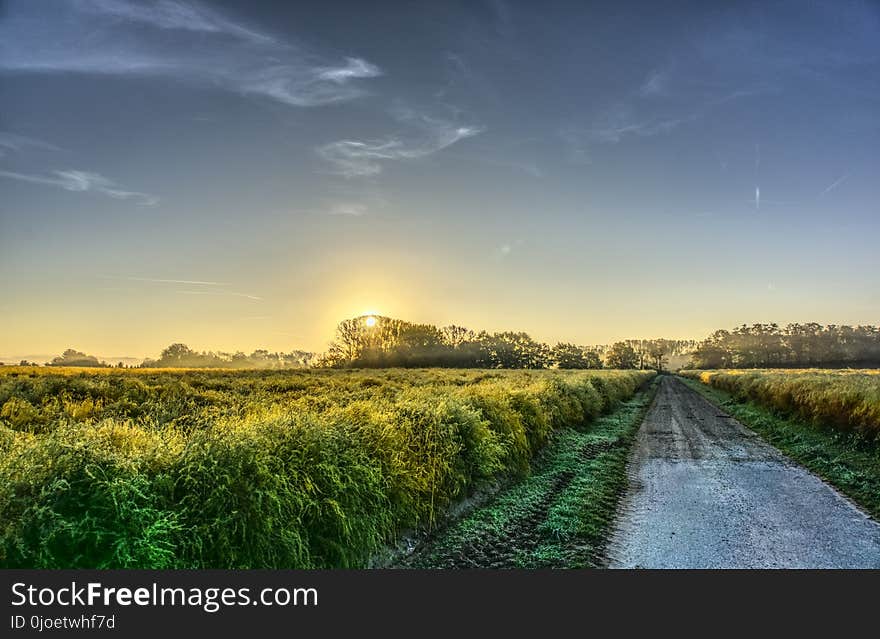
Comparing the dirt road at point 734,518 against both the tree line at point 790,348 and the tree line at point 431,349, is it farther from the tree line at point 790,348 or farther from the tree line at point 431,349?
the tree line at point 790,348

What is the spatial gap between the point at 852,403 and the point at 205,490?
16.7 meters

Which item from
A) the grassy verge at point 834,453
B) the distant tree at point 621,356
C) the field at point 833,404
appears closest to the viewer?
the grassy verge at point 834,453

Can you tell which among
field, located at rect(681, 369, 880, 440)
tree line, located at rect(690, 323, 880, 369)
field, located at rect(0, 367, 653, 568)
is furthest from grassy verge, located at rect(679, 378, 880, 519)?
tree line, located at rect(690, 323, 880, 369)

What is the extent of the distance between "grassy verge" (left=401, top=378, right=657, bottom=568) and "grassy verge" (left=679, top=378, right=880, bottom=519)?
374 centimetres

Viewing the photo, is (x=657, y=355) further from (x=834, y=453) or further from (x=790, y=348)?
(x=834, y=453)

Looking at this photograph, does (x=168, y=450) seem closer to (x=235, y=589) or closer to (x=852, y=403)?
(x=235, y=589)

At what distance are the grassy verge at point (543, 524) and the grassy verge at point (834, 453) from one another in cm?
374

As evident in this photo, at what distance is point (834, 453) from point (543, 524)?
30.6 ft

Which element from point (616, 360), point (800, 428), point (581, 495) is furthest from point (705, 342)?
point (581, 495)

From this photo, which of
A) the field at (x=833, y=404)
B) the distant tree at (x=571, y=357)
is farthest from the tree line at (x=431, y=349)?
the field at (x=833, y=404)

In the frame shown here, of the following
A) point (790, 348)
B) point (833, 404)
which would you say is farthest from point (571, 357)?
point (833, 404)

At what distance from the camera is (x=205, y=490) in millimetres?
4375

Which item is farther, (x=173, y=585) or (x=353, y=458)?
(x=353, y=458)

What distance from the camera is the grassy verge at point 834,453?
8852mm
